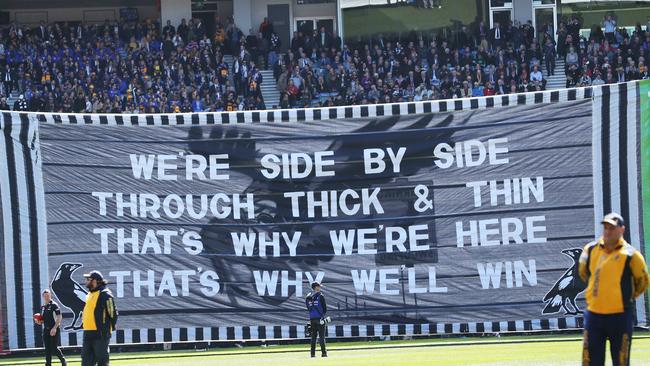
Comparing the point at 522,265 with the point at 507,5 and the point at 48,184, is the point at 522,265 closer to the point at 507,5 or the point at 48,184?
the point at 48,184

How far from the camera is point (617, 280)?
33.9 feet

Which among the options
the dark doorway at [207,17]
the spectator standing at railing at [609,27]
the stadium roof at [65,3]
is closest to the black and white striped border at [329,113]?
the spectator standing at railing at [609,27]

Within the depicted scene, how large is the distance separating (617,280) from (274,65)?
106 ft

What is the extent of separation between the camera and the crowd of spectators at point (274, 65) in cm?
3909

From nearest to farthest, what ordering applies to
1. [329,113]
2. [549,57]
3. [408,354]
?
[329,113]
[408,354]
[549,57]

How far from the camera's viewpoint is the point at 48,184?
53.7 ft

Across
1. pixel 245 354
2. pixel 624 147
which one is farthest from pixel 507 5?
pixel 624 147

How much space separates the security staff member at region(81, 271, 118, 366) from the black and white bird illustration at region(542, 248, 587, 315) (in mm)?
5405

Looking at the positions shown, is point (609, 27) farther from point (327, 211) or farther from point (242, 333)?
point (242, 333)

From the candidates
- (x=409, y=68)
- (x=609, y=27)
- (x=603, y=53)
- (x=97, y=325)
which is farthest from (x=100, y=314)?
(x=609, y=27)

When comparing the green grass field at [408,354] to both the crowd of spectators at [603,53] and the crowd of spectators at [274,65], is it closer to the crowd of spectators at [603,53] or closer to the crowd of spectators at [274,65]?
the crowd of spectators at [274,65]

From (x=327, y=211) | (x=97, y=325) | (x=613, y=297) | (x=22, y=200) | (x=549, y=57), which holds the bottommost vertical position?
(x=97, y=325)

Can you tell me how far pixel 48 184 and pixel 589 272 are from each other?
27.1 ft

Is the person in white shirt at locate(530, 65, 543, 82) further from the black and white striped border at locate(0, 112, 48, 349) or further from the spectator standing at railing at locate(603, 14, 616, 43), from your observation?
the black and white striped border at locate(0, 112, 48, 349)
